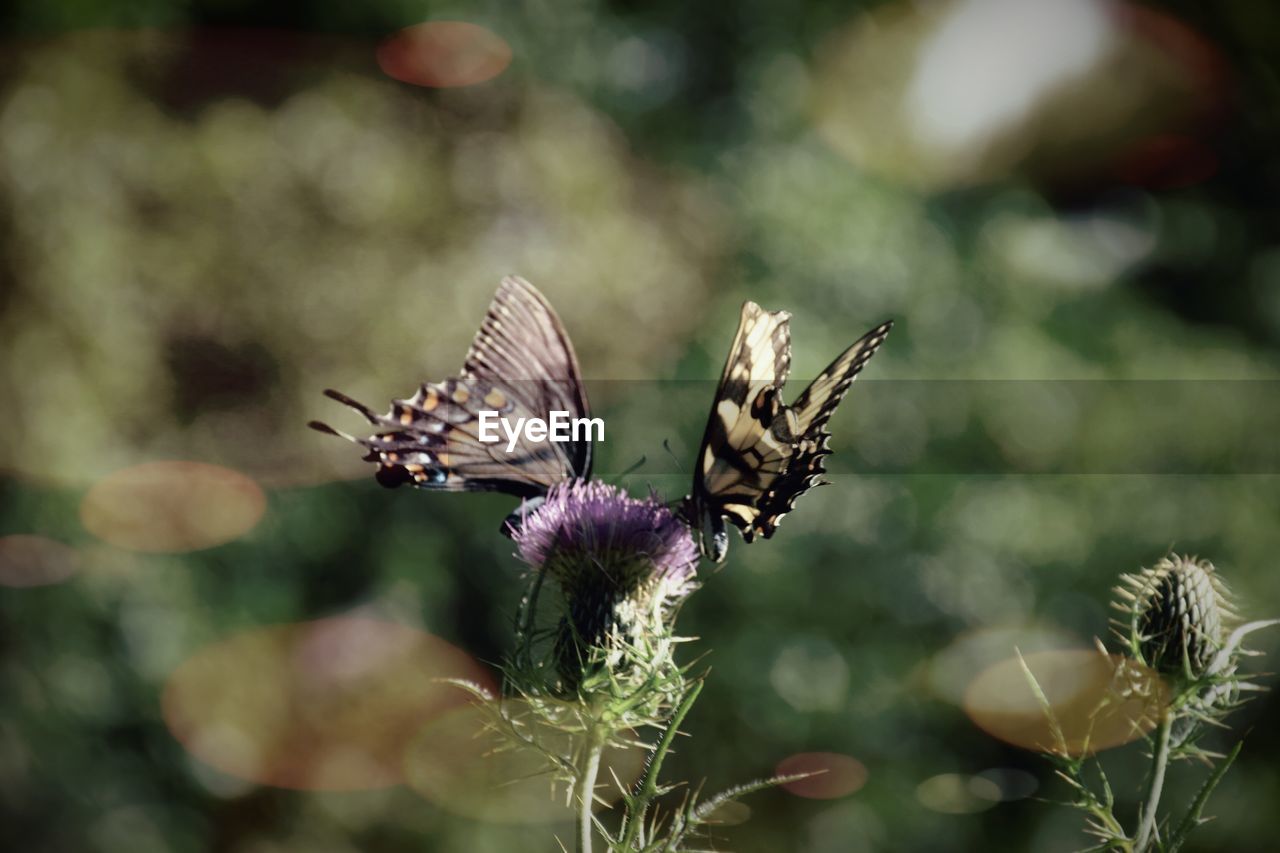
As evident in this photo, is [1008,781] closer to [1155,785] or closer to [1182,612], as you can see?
[1182,612]

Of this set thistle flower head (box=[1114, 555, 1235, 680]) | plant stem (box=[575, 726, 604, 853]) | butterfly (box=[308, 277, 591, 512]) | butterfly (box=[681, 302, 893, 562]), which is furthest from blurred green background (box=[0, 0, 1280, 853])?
plant stem (box=[575, 726, 604, 853])

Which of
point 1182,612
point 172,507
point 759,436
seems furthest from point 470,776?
point 1182,612

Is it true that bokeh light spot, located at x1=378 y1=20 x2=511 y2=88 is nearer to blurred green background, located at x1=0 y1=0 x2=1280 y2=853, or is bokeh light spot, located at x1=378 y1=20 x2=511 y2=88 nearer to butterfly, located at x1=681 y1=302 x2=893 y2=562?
blurred green background, located at x1=0 y1=0 x2=1280 y2=853

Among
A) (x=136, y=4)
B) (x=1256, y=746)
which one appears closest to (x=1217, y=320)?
(x=1256, y=746)

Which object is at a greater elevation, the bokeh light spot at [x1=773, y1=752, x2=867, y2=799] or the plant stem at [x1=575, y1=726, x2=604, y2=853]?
the plant stem at [x1=575, y1=726, x2=604, y2=853]

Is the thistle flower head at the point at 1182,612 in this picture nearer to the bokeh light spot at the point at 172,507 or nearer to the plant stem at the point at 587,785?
the plant stem at the point at 587,785

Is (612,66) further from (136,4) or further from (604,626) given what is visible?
(604,626)

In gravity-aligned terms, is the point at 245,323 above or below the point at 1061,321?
below
